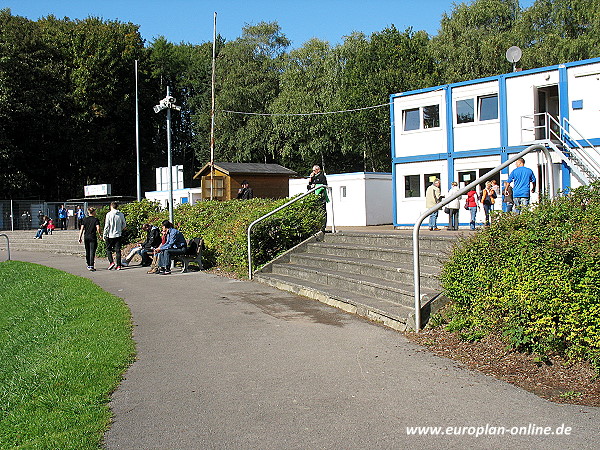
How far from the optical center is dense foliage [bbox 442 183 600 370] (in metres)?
5.50

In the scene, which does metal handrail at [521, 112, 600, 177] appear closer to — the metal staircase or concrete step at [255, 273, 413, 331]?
the metal staircase

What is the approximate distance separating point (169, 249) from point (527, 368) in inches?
441

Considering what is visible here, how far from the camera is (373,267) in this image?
1044 centimetres

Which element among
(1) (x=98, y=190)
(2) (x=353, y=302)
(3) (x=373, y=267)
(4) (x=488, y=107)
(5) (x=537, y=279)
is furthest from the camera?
(1) (x=98, y=190)

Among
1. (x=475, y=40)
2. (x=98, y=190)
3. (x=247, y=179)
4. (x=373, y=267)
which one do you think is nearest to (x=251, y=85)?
(x=98, y=190)

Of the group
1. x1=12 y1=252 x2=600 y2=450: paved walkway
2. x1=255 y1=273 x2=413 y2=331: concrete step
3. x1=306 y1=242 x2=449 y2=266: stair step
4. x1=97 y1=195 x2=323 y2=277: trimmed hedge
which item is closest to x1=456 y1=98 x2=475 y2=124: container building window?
x1=97 y1=195 x2=323 y2=277: trimmed hedge

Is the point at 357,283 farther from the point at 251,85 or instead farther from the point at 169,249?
the point at 251,85

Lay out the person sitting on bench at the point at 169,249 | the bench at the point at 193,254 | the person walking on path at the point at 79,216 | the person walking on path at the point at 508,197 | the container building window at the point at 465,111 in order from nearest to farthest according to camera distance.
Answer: the person sitting on bench at the point at 169,249
the bench at the point at 193,254
the person walking on path at the point at 508,197
the container building window at the point at 465,111
the person walking on path at the point at 79,216

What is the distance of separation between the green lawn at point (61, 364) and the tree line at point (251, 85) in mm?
36185

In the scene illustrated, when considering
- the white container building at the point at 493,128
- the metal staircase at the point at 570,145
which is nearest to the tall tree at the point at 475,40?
the white container building at the point at 493,128

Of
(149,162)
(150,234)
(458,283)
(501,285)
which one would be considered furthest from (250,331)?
(149,162)

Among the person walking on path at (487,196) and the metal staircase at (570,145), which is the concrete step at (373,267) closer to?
the person walking on path at (487,196)

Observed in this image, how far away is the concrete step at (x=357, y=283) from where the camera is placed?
880cm

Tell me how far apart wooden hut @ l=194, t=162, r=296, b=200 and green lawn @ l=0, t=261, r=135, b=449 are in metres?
26.0
